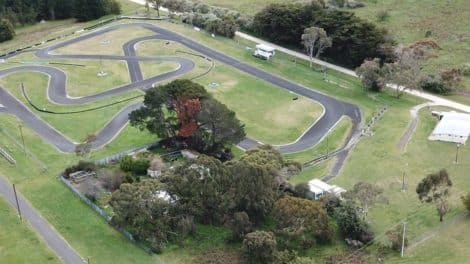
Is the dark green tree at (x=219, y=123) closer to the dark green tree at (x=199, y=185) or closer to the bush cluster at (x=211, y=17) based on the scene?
the dark green tree at (x=199, y=185)

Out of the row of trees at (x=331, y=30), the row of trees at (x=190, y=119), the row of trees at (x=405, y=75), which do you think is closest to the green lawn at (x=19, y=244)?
the row of trees at (x=190, y=119)

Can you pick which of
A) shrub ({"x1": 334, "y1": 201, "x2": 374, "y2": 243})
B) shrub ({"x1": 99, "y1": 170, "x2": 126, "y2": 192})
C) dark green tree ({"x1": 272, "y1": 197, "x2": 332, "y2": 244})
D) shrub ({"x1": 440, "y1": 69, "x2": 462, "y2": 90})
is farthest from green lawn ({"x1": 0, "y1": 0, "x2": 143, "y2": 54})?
shrub ({"x1": 334, "y1": 201, "x2": 374, "y2": 243})

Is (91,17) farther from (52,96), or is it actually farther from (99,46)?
(52,96)

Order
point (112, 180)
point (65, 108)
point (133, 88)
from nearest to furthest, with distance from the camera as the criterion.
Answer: point (112, 180), point (65, 108), point (133, 88)

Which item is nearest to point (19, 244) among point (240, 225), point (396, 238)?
point (240, 225)

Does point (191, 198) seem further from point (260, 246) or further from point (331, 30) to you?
point (331, 30)

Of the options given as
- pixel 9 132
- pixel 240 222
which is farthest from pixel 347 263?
pixel 9 132
